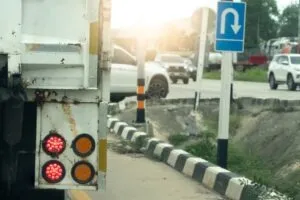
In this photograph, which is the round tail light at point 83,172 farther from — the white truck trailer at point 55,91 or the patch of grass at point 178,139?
the patch of grass at point 178,139

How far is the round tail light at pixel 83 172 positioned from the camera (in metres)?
4.76

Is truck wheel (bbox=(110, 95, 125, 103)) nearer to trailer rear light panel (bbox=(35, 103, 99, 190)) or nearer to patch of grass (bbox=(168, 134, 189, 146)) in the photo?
patch of grass (bbox=(168, 134, 189, 146))

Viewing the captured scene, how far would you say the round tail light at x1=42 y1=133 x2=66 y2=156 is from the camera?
4.72 m

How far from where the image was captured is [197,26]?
11.8 metres

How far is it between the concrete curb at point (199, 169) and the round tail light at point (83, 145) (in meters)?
2.49

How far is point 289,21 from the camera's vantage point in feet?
360

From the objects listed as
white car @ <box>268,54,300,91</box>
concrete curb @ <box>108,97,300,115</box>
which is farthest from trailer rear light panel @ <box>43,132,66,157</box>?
white car @ <box>268,54,300,91</box>

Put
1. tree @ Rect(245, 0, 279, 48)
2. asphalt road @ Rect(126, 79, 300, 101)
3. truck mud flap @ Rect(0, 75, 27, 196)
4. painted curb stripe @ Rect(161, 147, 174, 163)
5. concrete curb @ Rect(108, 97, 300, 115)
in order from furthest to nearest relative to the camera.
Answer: tree @ Rect(245, 0, 279, 48), asphalt road @ Rect(126, 79, 300, 101), concrete curb @ Rect(108, 97, 300, 115), painted curb stripe @ Rect(161, 147, 174, 163), truck mud flap @ Rect(0, 75, 27, 196)

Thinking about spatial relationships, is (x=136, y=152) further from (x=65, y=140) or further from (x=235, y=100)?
(x=65, y=140)

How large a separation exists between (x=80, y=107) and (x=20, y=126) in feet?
1.41

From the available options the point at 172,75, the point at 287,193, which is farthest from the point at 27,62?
the point at 172,75

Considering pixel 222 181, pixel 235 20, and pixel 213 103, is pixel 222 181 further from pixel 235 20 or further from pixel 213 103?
pixel 213 103

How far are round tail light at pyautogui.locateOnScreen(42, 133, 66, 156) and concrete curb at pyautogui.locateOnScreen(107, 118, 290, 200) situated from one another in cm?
263

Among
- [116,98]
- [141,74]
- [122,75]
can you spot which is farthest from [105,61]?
[116,98]
